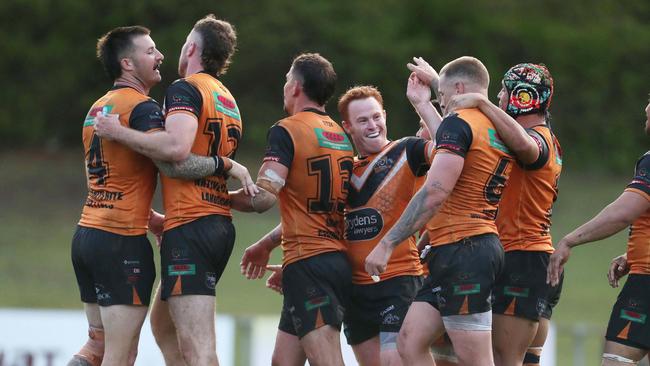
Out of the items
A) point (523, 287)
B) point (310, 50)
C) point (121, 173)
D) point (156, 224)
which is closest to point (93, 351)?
point (156, 224)

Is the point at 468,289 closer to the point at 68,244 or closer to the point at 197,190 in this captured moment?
the point at 197,190

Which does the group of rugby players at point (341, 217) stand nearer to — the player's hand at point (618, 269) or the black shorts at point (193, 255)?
the black shorts at point (193, 255)

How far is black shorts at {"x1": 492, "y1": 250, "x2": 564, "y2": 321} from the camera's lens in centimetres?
755

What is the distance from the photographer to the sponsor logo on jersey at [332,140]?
→ 25.3 feet

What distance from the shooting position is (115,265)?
742cm

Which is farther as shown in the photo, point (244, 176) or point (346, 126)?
point (346, 126)

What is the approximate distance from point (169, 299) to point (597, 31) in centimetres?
3056

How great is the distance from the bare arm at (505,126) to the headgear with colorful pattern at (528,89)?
0.41m

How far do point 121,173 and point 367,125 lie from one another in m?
1.73

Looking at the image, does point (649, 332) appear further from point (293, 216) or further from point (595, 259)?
point (595, 259)

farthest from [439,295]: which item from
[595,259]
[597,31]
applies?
[597,31]

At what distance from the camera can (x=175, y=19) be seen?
33.9 meters

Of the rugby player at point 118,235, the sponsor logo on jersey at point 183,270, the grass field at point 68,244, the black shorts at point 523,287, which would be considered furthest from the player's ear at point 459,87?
the grass field at point 68,244

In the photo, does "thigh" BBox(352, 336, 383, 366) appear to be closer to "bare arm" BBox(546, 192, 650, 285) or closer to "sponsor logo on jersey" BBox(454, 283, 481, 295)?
"sponsor logo on jersey" BBox(454, 283, 481, 295)
